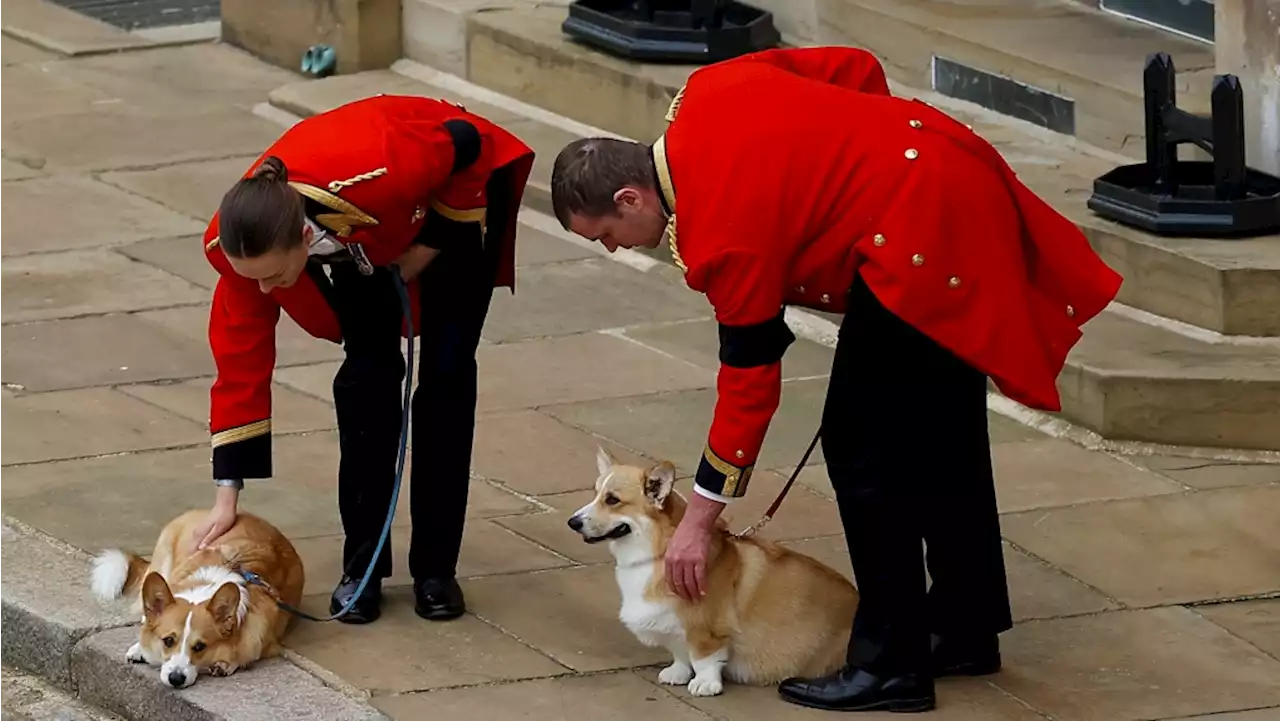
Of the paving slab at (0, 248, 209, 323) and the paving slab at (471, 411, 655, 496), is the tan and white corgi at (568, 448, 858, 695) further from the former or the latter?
the paving slab at (0, 248, 209, 323)

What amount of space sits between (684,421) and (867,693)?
2350 mm

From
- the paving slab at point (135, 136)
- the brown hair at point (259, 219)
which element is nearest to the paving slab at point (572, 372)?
the brown hair at point (259, 219)

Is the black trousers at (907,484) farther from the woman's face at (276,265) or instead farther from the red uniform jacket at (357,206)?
the woman's face at (276,265)

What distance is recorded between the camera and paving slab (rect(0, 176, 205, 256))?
9633 millimetres

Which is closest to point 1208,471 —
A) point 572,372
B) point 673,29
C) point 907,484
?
point 907,484

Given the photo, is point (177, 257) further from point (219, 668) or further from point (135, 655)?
point (219, 668)

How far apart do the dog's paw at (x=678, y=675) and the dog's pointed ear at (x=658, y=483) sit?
41cm

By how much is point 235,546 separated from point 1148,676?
2267 millimetres

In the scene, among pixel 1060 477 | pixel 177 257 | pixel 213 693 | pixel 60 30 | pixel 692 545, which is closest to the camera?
pixel 692 545

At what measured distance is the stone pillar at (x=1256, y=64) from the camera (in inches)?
316

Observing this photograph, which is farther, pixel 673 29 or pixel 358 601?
pixel 673 29

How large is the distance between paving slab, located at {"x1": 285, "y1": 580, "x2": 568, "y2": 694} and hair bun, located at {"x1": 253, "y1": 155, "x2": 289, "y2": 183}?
124 centimetres

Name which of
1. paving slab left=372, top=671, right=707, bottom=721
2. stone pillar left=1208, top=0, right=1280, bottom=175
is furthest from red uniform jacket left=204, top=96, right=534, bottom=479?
stone pillar left=1208, top=0, right=1280, bottom=175

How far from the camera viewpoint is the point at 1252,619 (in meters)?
6.10
